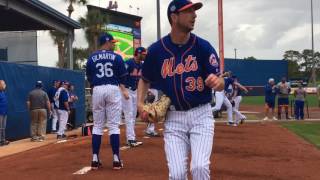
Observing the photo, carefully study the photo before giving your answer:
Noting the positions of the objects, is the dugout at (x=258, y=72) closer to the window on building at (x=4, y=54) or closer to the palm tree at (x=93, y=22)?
the palm tree at (x=93, y=22)

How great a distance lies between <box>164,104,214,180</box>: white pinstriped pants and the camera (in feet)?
15.7

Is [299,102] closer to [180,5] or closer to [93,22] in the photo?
[180,5]

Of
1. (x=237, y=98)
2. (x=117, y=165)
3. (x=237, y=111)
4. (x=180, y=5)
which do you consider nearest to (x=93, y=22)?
(x=237, y=98)

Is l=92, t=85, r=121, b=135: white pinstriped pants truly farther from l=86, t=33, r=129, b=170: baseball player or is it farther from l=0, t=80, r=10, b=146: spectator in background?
l=0, t=80, r=10, b=146: spectator in background

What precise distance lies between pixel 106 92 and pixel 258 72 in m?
67.1

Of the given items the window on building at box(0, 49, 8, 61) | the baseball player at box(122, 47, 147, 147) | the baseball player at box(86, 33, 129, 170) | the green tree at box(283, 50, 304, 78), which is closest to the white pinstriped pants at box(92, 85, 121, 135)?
the baseball player at box(86, 33, 129, 170)

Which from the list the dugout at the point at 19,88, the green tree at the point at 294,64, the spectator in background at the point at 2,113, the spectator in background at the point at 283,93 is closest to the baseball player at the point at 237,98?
the spectator in background at the point at 283,93

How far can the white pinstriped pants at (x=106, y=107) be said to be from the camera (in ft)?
26.6

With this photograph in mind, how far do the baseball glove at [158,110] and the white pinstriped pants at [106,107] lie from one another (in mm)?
3191

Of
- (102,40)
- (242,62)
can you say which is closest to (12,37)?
(102,40)

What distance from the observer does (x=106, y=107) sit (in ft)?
27.1

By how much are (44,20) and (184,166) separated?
18178 mm

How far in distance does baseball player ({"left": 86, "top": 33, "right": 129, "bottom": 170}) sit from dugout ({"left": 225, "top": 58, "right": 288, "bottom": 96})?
64756 mm

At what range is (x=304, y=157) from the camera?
1009 cm
